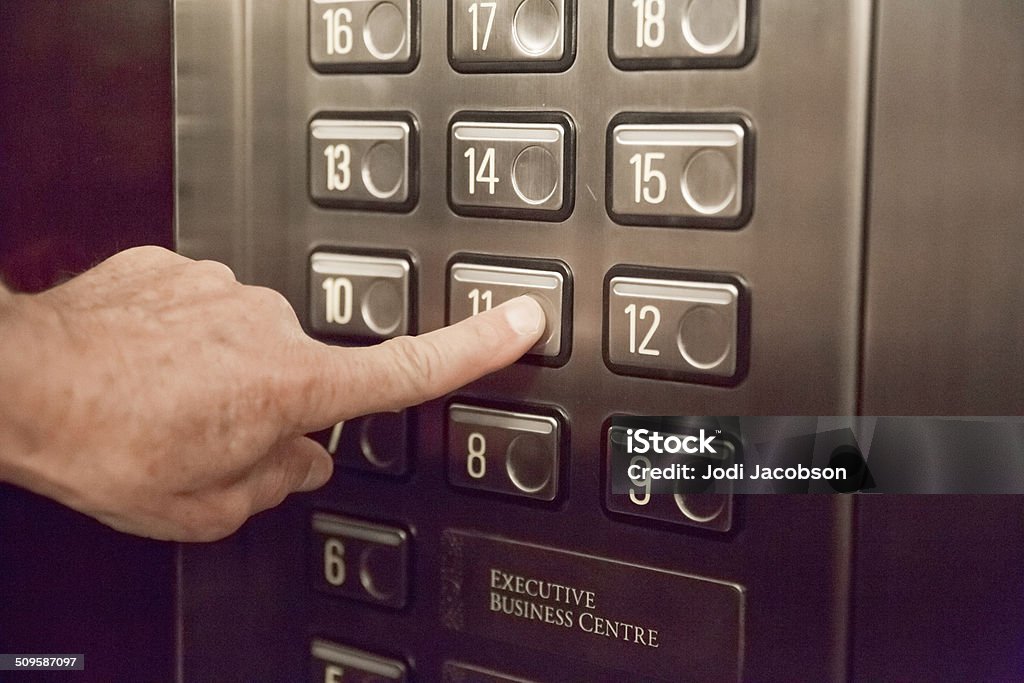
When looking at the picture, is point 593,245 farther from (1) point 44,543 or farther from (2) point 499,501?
(1) point 44,543

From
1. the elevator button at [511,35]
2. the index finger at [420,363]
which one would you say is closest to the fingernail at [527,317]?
the index finger at [420,363]

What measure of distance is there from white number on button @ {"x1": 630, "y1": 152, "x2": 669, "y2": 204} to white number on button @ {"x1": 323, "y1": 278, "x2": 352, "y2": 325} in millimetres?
159

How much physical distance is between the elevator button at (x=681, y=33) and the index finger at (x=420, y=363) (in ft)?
0.38

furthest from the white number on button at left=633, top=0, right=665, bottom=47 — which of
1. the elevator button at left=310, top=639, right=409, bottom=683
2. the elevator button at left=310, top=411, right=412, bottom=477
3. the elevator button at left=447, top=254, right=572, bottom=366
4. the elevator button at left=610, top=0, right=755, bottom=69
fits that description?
the elevator button at left=310, top=639, right=409, bottom=683

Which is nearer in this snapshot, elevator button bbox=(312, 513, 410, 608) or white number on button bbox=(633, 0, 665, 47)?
white number on button bbox=(633, 0, 665, 47)

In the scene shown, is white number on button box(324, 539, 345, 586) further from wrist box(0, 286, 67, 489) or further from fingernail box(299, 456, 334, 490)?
wrist box(0, 286, 67, 489)

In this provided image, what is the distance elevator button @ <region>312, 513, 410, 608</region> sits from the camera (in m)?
0.57

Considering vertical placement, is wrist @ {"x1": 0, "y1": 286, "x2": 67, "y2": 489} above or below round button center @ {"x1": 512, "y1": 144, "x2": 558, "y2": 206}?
below

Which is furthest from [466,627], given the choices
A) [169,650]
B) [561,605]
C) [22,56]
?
[22,56]

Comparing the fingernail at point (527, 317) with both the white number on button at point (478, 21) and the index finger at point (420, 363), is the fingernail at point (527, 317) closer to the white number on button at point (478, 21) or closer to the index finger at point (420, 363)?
the index finger at point (420, 363)

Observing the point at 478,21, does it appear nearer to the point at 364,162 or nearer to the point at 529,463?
the point at 364,162

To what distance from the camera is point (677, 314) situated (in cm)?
47

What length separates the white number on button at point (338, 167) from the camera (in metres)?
0.55

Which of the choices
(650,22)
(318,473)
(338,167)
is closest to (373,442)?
(318,473)
